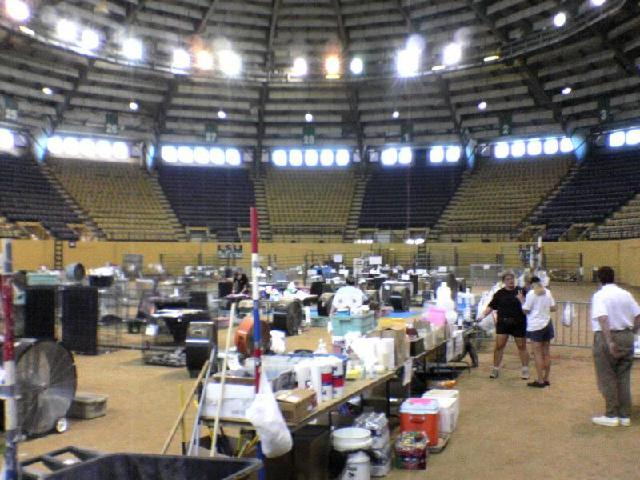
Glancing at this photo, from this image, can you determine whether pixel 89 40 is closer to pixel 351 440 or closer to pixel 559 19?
pixel 559 19

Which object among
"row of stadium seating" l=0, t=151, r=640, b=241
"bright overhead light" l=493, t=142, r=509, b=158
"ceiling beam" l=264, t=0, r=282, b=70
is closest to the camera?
"row of stadium seating" l=0, t=151, r=640, b=241

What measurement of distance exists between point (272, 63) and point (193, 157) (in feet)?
29.5

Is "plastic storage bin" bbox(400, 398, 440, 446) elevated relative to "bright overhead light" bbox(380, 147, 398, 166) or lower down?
lower down

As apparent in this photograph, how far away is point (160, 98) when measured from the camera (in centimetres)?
3741

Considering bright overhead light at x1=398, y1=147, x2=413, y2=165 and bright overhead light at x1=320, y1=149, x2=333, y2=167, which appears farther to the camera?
bright overhead light at x1=320, y1=149, x2=333, y2=167

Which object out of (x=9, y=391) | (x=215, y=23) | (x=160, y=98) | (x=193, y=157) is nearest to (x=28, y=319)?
(x=9, y=391)

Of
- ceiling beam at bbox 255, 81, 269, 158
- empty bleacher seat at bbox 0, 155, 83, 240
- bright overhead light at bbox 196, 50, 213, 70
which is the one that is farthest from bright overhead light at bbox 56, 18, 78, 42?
ceiling beam at bbox 255, 81, 269, 158

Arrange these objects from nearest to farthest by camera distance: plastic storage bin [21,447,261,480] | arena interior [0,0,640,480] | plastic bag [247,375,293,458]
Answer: plastic storage bin [21,447,261,480]
plastic bag [247,375,293,458]
arena interior [0,0,640,480]

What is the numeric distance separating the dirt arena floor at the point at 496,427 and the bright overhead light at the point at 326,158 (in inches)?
1303

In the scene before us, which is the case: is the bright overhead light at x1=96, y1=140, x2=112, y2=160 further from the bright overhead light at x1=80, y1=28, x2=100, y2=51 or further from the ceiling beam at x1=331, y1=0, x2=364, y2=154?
the ceiling beam at x1=331, y1=0, x2=364, y2=154

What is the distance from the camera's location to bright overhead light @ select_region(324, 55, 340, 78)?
118ft

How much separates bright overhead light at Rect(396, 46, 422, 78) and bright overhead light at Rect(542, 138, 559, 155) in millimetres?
9745

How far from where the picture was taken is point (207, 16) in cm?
3212

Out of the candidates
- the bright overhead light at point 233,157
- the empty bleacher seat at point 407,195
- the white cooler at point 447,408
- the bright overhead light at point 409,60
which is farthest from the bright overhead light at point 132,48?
the white cooler at point 447,408
